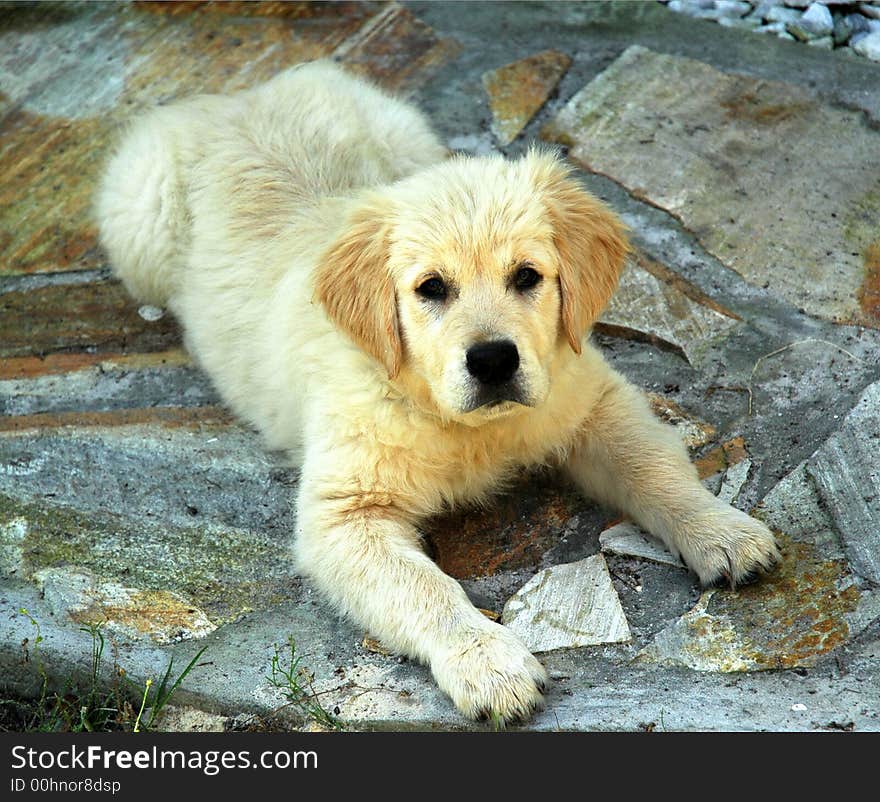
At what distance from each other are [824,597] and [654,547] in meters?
0.59

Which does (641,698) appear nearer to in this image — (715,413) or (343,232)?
(715,413)

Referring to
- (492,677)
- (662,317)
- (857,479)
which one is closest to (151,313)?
(662,317)

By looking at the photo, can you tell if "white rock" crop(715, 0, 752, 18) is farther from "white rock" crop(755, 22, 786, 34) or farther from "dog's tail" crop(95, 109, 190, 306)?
"dog's tail" crop(95, 109, 190, 306)

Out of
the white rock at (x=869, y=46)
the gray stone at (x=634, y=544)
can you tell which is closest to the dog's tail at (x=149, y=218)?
the gray stone at (x=634, y=544)

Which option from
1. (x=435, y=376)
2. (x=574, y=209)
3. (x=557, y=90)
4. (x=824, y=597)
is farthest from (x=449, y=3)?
(x=824, y=597)

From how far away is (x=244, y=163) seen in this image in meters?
5.13

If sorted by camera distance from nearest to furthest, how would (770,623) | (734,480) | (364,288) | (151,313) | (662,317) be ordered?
(770,623), (364,288), (734,480), (662,317), (151,313)

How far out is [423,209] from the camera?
3850mm

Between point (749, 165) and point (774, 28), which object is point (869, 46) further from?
point (749, 165)

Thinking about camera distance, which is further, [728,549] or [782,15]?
[782,15]

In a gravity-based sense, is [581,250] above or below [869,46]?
above

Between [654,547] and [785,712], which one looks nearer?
[785,712]

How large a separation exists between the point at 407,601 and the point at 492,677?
0.41 meters

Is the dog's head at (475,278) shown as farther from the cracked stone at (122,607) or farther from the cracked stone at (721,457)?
the cracked stone at (122,607)
